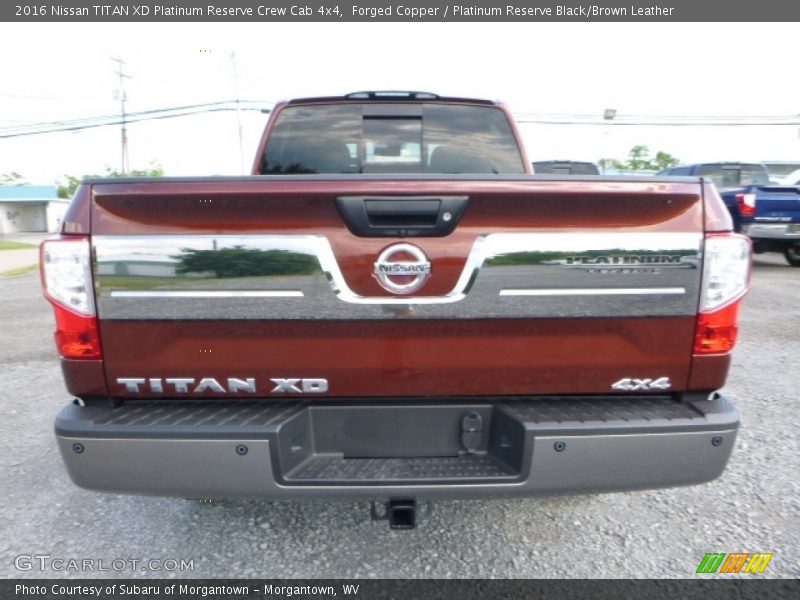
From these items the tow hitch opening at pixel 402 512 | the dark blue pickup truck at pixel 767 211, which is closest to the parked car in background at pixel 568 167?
the tow hitch opening at pixel 402 512

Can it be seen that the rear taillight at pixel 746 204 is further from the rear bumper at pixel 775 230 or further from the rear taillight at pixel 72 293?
the rear taillight at pixel 72 293

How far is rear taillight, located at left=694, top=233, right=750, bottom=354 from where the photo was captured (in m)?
1.74

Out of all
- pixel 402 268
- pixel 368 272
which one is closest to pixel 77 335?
pixel 368 272

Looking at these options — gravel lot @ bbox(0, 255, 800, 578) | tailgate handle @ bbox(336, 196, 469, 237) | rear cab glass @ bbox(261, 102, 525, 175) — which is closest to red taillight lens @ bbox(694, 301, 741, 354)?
tailgate handle @ bbox(336, 196, 469, 237)

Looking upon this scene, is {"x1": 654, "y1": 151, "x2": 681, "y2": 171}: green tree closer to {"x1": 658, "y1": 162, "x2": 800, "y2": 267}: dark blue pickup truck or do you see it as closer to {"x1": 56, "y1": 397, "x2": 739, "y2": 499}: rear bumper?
{"x1": 658, "y1": 162, "x2": 800, "y2": 267}: dark blue pickup truck

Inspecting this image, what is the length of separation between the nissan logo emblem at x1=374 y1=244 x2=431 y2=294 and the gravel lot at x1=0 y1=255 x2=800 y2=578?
1295 mm

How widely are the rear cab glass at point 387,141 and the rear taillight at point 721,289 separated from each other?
1717 millimetres

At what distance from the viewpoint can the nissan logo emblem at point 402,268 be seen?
172 cm

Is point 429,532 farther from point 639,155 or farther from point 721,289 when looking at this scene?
point 639,155

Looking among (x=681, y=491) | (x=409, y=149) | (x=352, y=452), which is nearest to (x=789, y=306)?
(x=681, y=491)

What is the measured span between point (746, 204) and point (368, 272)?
10.2m

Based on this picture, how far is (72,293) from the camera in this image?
1733 mm

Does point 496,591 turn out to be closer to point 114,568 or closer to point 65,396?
point 114,568

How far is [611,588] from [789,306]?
720 cm
